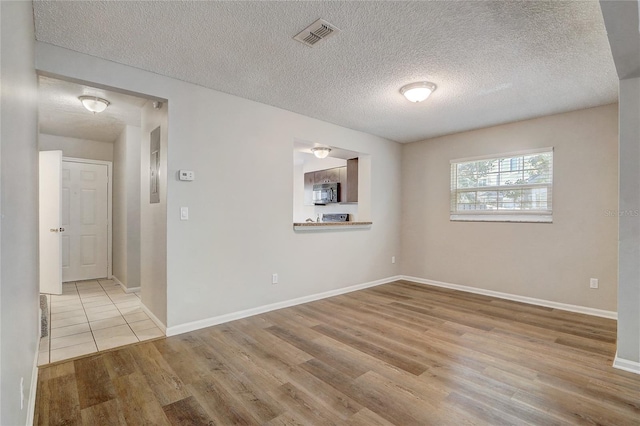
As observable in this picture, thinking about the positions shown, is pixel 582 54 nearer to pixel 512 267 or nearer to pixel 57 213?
pixel 512 267

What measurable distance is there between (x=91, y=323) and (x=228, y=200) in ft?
6.44

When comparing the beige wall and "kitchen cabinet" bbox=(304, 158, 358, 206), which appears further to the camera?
"kitchen cabinet" bbox=(304, 158, 358, 206)

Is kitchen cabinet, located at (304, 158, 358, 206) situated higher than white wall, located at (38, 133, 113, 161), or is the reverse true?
white wall, located at (38, 133, 113, 161)

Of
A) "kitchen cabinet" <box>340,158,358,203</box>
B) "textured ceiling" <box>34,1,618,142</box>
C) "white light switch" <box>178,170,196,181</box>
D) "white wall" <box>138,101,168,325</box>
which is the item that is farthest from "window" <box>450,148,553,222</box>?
"white wall" <box>138,101,168,325</box>

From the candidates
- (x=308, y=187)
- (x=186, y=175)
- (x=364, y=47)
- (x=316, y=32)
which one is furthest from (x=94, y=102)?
(x=308, y=187)

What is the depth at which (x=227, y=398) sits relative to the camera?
2.02 m

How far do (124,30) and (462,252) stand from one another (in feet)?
16.2

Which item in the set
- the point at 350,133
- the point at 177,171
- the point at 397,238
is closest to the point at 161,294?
the point at 177,171

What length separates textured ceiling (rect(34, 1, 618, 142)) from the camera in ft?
6.70

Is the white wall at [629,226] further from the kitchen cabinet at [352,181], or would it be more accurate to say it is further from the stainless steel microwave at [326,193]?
the stainless steel microwave at [326,193]

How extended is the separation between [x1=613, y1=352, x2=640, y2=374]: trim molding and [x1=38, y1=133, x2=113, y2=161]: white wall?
24.3 feet

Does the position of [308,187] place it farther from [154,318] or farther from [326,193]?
[154,318]

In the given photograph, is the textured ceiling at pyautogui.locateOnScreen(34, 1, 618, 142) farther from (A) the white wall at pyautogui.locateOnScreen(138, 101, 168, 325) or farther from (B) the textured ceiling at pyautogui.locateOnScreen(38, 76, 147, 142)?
(B) the textured ceiling at pyautogui.locateOnScreen(38, 76, 147, 142)

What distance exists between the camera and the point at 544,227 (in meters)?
4.09
